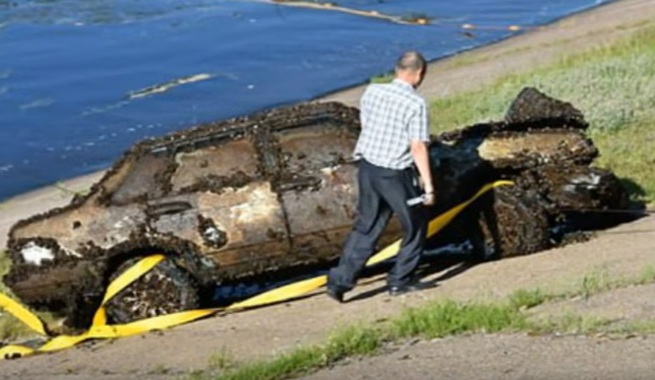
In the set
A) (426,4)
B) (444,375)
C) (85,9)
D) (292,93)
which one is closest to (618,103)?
(444,375)

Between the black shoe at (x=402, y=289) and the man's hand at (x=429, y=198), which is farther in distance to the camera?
the black shoe at (x=402, y=289)

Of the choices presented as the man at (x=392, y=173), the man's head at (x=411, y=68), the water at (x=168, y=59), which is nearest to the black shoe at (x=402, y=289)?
the man at (x=392, y=173)

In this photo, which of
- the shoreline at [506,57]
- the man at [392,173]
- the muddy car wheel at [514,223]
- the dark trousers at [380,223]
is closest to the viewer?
the man at [392,173]

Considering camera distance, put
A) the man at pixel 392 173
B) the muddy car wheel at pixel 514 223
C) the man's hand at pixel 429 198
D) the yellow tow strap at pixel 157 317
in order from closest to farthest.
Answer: the man's hand at pixel 429 198 → the man at pixel 392 173 → the yellow tow strap at pixel 157 317 → the muddy car wheel at pixel 514 223

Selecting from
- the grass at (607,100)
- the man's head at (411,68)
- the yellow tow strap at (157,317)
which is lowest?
the grass at (607,100)

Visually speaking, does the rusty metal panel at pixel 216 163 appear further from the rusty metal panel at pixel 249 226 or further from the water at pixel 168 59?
the water at pixel 168 59

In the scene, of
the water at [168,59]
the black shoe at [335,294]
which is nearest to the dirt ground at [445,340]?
the black shoe at [335,294]

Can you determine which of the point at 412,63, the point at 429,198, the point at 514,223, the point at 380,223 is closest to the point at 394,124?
the point at 412,63

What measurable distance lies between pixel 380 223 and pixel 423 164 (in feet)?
2.37

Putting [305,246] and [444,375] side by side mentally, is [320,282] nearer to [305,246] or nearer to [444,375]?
[305,246]

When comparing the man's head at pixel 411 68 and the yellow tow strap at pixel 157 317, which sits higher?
the man's head at pixel 411 68

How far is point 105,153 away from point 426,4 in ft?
65.0

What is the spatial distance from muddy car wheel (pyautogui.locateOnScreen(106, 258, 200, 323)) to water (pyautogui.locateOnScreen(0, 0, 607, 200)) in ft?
39.3

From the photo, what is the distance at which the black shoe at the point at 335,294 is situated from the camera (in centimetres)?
1166
